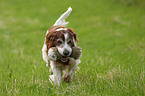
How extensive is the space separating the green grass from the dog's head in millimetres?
658

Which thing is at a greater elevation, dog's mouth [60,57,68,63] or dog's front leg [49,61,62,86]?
dog's mouth [60,57,68,63]

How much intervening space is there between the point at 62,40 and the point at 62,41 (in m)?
0.02

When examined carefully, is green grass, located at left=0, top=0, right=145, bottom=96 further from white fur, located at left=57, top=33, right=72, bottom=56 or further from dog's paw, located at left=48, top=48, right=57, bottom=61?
white fur, located at left=57, top=33, right=72, bottom=56

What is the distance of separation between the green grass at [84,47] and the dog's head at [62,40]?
2.16 feet

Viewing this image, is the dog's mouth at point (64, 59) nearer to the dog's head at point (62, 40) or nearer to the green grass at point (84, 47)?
the dog's head at point (62, 40)

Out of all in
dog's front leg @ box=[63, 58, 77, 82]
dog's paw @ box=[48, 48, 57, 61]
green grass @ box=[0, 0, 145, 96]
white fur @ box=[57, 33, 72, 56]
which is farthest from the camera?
dog's front leg @ box=[63, 58, 77, 82]

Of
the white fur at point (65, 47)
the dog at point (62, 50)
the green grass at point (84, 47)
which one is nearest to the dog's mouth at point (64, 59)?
the dog at point (62, 50)

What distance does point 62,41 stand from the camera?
396cm

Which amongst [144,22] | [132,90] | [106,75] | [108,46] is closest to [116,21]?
[144,22]

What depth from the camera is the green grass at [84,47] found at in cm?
414

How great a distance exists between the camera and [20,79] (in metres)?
4.72

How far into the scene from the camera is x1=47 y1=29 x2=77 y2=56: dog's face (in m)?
3.89

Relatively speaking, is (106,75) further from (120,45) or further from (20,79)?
(120,45)

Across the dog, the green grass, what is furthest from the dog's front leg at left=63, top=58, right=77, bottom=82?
the green grass
